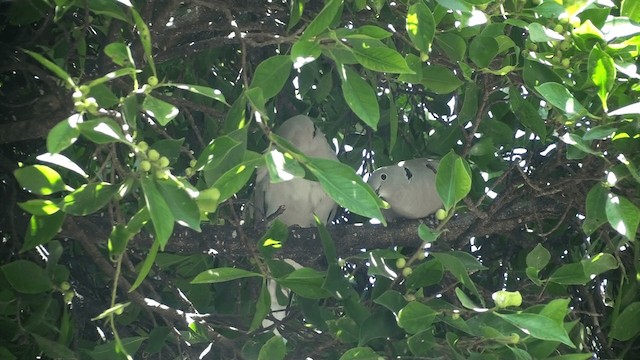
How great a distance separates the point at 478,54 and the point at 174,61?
0.86m

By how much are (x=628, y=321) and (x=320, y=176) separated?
809mm

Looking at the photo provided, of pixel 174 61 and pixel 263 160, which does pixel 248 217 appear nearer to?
pixel 174 61

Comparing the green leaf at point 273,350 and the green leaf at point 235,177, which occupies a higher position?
the green leaf at point 235,177

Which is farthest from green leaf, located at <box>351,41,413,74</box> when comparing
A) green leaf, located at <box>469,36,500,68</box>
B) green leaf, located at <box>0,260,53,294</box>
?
green leaf, located at <box>0,260,53,294</box>

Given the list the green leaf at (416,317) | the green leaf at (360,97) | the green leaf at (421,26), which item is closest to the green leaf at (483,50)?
the green leaf at (421,26)

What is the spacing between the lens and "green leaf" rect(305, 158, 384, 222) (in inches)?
46.9

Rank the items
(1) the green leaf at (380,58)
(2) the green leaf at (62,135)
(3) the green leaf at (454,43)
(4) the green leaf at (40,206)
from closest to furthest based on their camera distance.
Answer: (2) the green leaf at (62,135) < (4) the green leaf at (40,206) < (1) the green leaf at (380,58) < (3) the green leaf at (454,43)

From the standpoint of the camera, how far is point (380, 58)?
1.38 m

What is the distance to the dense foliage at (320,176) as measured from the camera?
51.0 inches

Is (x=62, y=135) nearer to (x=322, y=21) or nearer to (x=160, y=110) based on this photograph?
(x=160, y=110)

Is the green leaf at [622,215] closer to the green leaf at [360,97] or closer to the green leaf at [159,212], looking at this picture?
the green leaf at [360,97]

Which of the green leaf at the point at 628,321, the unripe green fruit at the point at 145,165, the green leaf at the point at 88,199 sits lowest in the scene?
the green leaf at the point at 628,321

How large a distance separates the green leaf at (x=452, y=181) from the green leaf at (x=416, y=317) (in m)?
0.17

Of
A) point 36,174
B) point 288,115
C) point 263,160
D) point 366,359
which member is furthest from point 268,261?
point 288,115
